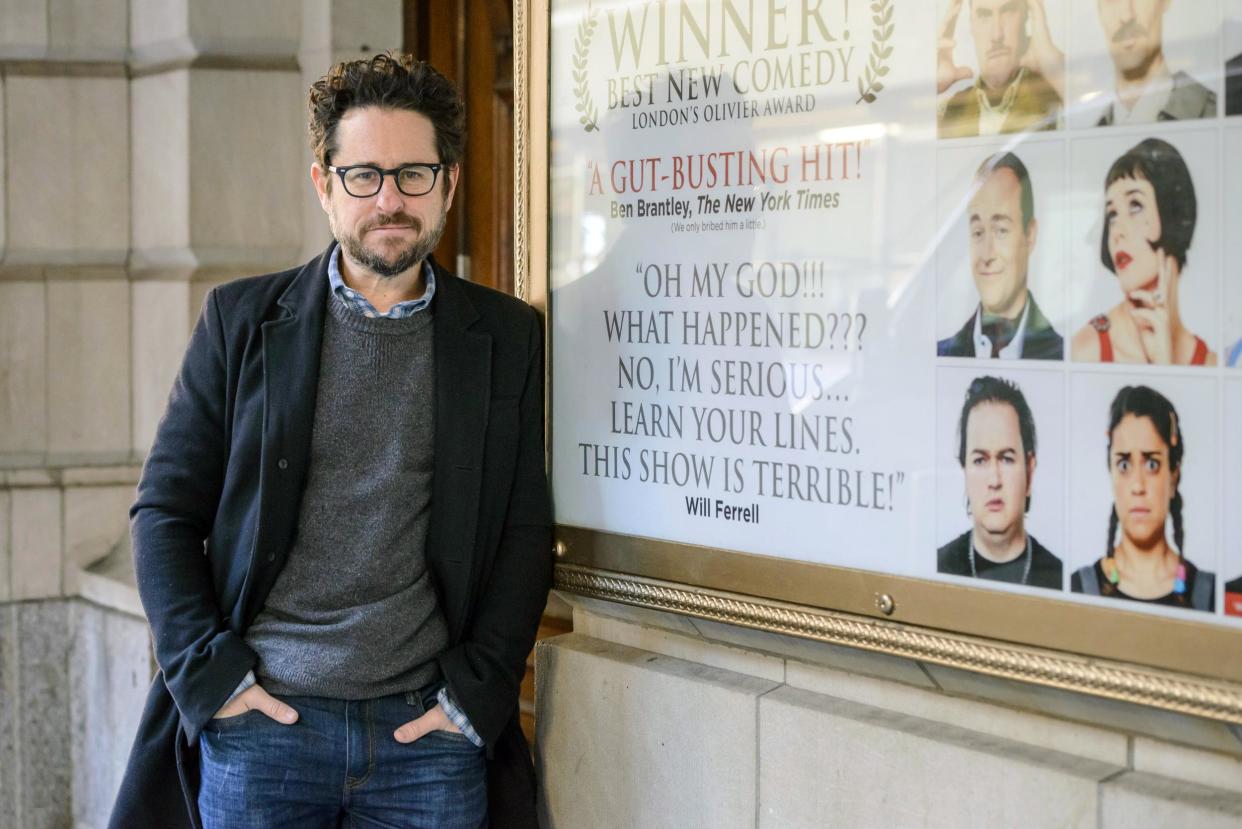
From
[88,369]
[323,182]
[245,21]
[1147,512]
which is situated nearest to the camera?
[1147,512]

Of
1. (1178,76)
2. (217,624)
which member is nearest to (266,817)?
(217,624)

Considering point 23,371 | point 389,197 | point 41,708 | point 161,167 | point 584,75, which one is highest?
point 161,167

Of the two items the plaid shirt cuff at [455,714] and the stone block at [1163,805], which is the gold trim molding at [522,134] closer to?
the plaid shirt cuff at [455,714]

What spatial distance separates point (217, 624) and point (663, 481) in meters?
0.78

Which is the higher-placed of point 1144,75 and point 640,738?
point 1144,75

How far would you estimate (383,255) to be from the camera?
7.90 ft

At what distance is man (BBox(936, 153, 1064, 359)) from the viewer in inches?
74.1

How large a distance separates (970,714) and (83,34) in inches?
139

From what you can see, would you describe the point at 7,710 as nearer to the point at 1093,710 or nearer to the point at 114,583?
the point at 114,583

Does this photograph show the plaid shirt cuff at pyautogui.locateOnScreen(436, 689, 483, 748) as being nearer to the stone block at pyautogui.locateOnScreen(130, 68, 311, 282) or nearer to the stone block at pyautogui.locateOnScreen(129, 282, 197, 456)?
the stone block at pyautogui.locateOnScreen(130, 68, 311, 282)

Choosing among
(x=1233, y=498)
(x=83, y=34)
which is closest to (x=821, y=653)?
(x=1233, y=498)

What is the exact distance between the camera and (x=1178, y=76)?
172 cm

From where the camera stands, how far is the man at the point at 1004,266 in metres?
1.88

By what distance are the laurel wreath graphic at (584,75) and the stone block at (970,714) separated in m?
0.99
